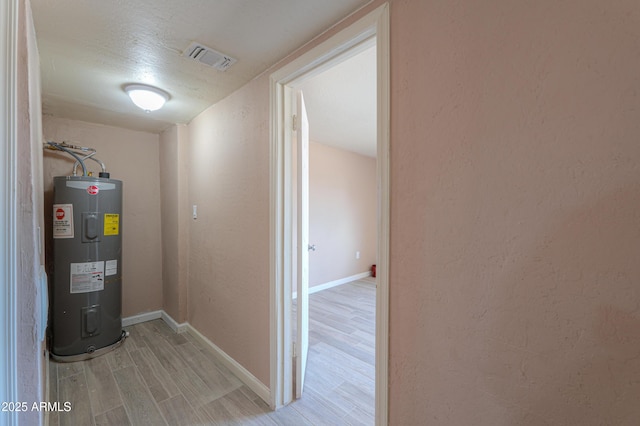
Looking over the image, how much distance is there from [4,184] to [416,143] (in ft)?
4.12

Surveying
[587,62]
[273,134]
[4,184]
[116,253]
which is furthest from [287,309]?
[116,253]

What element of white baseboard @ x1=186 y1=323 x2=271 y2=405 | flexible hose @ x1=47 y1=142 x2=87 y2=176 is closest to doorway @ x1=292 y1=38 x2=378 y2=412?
white baseboard @ x1=186 y1=323 x2=271 y2=405

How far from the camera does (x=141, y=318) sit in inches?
116

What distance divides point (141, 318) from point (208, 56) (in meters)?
2.89

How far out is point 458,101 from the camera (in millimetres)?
898

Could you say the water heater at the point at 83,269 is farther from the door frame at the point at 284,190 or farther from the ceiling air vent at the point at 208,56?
the door frame at the point at 284,190

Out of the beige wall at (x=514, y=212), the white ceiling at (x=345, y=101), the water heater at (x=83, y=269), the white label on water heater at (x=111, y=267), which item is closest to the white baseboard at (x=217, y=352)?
the water heater at (x=83, y=269)

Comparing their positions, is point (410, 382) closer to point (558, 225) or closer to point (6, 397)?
point (558, 225)

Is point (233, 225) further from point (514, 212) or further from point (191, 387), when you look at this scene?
point (514, 212)

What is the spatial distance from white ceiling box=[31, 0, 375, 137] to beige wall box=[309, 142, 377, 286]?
90.2 inches

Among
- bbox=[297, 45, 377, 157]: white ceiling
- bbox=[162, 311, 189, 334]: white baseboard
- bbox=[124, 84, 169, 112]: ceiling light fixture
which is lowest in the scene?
bbox=[162, 311, 189, 334]: white baseboard

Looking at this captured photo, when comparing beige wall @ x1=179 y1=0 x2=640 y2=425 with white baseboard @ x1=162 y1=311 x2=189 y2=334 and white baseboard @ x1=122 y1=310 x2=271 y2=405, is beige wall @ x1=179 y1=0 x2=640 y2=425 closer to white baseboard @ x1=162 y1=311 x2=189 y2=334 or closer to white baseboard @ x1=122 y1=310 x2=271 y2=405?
white baseboard @ x1=122 y1=310 x2=271 y2=405

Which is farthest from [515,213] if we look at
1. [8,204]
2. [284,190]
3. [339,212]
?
[339,212]

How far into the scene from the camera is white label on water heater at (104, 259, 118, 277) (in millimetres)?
2379
